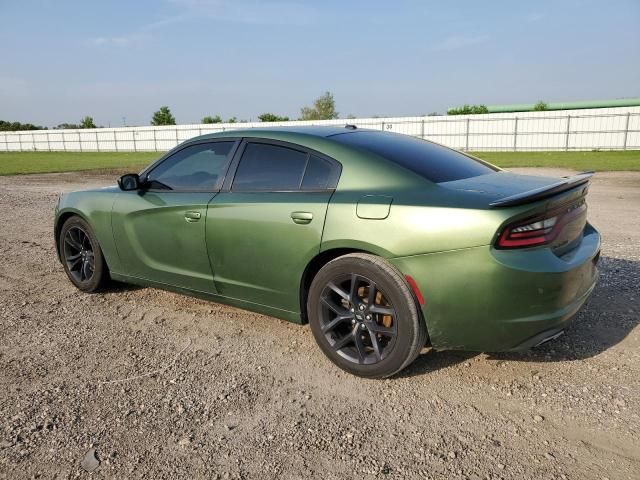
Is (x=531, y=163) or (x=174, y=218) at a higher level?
(x=174, y=218)

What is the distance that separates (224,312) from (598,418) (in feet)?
9.31

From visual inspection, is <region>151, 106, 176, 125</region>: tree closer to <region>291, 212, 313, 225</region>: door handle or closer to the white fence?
the white fence

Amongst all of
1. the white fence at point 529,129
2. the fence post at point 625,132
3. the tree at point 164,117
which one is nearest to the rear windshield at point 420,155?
the white fence at point 529,129

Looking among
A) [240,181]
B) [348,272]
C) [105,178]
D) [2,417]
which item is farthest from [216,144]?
[105,178]

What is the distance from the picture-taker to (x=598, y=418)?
8.46ft

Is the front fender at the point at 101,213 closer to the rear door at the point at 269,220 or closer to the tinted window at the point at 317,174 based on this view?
the rear door at the point at 269,220

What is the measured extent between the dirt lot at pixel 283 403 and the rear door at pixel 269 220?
1.59ft

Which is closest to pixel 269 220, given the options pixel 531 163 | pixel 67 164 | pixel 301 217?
pixel 301 217

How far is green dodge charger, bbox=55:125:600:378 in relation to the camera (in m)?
2.62

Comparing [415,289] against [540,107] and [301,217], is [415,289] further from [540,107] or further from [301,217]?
[540,107]

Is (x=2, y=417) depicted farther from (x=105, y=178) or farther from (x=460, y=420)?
(x=105, y=178)

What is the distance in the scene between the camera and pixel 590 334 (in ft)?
11.7

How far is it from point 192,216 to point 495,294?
2.23 m

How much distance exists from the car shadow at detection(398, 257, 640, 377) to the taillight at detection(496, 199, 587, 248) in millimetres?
747
